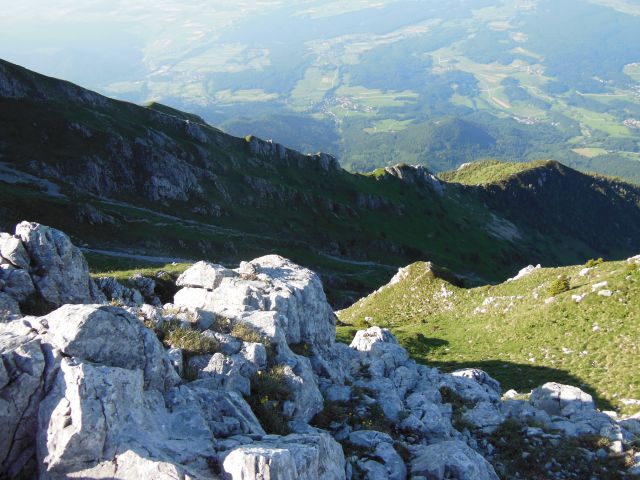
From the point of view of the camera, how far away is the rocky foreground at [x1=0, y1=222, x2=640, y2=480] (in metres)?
11.1

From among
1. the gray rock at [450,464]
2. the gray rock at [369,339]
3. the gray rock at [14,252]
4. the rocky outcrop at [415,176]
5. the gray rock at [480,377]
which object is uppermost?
the gray rock at [14,252]

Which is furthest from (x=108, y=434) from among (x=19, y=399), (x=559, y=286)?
(x=559, y=286)

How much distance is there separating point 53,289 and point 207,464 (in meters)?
12.5

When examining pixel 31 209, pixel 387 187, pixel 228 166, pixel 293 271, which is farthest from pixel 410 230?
pixel 293 271

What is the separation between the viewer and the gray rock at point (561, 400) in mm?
24516

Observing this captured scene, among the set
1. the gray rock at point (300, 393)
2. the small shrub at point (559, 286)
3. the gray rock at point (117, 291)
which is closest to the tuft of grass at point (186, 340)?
the gray rock at point (300, 393)

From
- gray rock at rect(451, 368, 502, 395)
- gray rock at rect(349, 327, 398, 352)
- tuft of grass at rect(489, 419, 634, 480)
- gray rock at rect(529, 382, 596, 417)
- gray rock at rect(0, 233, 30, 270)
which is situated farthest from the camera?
gray rock at rect(349, 327, 398, 352)

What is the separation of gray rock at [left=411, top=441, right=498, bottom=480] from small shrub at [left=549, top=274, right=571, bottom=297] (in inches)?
1209

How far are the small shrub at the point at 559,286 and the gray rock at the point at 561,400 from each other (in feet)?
61.4

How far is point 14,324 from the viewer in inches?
531

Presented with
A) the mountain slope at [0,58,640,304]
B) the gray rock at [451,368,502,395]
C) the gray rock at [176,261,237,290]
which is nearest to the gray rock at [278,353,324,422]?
the gray rock at [176,261,237,290]

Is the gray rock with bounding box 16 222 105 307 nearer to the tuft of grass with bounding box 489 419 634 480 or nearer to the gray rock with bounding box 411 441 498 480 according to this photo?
the gray rock with bounding box 411 441 498 480

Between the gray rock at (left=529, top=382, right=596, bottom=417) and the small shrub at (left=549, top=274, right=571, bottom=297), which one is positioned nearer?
the gray rock at (left=529, top=382, right=596, bottom=417)

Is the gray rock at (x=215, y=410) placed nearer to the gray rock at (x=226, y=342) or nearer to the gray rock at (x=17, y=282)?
the gray rock at (x=226, y=342)
